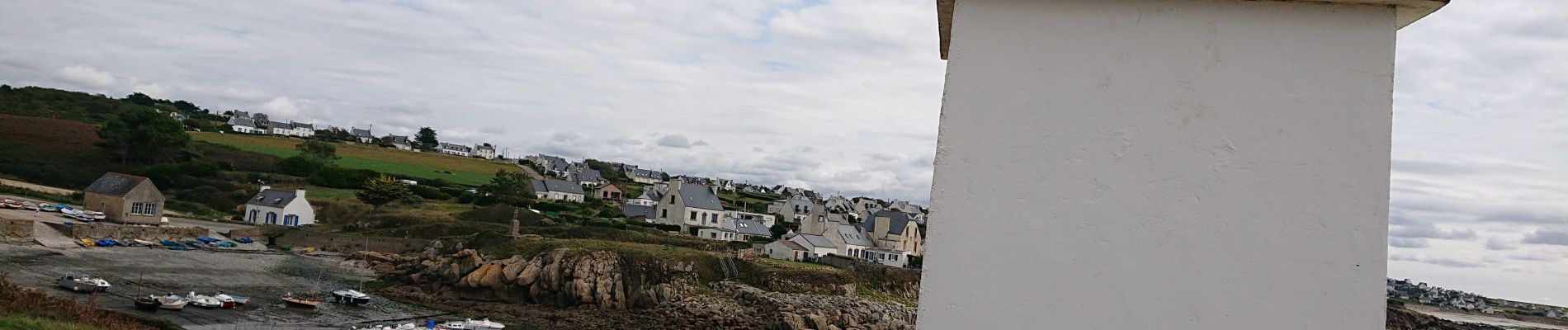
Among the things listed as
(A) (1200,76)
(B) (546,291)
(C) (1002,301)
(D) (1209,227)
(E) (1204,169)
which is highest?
(A) (1200,76)

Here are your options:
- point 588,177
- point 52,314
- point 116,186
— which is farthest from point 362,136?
point 52,314

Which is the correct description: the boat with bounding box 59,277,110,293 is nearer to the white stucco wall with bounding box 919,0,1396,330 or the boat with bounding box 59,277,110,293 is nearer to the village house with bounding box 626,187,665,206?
the white stucco wall with bounding box 919,0,1396,330

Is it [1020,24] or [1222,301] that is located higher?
[1020,24]

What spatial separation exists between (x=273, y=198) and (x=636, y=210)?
23.8 m

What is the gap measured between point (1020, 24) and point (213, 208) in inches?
2749

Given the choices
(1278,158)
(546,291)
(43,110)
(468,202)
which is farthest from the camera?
(43,110)

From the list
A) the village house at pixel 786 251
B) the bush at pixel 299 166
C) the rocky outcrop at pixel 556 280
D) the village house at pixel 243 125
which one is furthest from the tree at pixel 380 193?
the village house at pixel 243 125

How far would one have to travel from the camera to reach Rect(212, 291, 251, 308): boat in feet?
101

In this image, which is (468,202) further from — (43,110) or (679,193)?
(43,110)

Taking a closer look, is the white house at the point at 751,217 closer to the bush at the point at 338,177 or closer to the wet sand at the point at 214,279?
the bush at the point at 338,177

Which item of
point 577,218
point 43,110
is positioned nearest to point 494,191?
point 577,218

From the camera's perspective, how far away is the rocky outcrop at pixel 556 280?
38.3 m

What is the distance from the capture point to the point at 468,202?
68375 mm

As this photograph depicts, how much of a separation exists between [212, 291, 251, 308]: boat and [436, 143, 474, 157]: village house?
94645 mm
